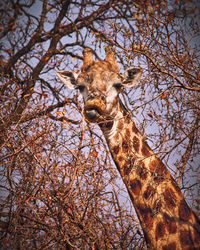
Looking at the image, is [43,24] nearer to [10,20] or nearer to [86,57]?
[10,20]

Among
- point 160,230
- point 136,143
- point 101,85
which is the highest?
point 101,85

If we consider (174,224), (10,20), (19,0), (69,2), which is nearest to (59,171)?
(174,224)

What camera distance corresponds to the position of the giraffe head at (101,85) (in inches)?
109

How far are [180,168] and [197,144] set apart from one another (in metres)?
0.39

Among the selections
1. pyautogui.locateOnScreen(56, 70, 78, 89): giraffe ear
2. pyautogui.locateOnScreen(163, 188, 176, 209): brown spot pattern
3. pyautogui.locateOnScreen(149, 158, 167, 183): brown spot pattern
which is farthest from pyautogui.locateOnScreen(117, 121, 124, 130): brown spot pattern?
pyautogui.locateOnScreen(56, 70, 78, 89): giraffe ear

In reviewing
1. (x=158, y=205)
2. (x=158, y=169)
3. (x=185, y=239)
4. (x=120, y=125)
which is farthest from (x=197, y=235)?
(x=120, y=125)

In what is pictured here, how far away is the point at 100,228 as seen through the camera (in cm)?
255

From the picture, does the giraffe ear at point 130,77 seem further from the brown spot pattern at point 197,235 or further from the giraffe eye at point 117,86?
the brown spot pattern at point 197,235

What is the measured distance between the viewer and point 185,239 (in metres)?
2.33

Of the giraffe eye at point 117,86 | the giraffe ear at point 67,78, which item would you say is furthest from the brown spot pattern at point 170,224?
the giraffe ear at point 67,78

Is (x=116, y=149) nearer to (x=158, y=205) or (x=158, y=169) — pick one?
(x=158, y=169)

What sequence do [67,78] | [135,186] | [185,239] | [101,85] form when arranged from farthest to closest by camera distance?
[67,78] → [101,85] → [135,186] → [185,239]

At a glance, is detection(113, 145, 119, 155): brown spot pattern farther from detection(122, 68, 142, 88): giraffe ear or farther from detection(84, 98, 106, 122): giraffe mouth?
detection(122, 68, 142, 88): giraffe ear

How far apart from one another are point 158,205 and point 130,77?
2.03 metres
